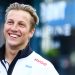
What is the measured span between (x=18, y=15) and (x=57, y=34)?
5069mm

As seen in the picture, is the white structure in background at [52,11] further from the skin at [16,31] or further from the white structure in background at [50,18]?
the skin at [16,31]

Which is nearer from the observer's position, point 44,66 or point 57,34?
point 44,66

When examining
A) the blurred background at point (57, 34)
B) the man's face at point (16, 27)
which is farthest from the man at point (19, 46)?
the blurred background at point (57, 34)

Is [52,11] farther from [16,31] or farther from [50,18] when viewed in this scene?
[16,31]

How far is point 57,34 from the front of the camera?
8258 mm

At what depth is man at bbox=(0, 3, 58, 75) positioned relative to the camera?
322 centimetres

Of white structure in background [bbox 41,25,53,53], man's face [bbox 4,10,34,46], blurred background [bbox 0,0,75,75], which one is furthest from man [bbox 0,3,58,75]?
white structure in background [bbox 41,25,53,53]

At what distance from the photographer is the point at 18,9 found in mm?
3254

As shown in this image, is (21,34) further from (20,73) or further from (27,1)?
(27,1)

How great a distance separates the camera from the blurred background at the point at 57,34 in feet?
26.2

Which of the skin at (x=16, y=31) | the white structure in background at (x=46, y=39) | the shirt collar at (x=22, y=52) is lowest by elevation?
the white structure in background at (x=46, y=39)

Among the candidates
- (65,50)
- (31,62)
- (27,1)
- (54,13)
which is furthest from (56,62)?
(31,62)

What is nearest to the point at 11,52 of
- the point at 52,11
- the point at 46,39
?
the point at 46,39

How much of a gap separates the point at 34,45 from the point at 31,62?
435 centimetres
